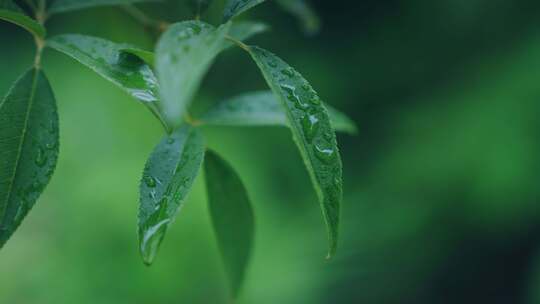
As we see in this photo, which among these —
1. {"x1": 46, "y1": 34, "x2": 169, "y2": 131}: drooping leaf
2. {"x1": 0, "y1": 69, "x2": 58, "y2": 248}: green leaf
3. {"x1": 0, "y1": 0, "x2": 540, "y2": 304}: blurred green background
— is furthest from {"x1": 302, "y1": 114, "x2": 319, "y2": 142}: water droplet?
{"x1": 0, "y1": 0, "x2": 540, "y2": 304}: blurred green background

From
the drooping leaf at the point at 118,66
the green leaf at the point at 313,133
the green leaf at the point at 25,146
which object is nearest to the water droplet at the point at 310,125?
the green leaf at the point at 313,133

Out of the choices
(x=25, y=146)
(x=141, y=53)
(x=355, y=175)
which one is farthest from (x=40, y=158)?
(x=355, y=175)

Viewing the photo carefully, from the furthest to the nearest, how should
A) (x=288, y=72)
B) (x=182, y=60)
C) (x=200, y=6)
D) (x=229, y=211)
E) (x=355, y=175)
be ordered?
(x=355, y=175) < (x=229, y=211) < (x=200, y=6) < (x=288, y=72) < (x=182, y=60)

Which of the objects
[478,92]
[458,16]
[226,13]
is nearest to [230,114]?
[226,13]

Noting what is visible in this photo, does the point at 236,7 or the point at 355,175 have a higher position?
the point at 236,7

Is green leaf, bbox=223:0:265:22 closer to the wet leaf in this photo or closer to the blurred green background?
the wet leaf

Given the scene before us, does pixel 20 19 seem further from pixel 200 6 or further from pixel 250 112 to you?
pixel 250 112
